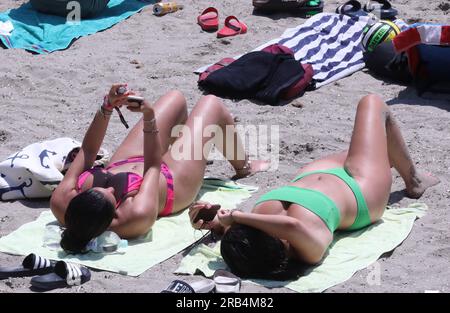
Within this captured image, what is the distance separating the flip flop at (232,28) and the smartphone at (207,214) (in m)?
3.54

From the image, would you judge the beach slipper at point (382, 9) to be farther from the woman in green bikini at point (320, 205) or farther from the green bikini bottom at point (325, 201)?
the green bikini bottom at point (325, 201)

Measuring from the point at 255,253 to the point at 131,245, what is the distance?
77 centimetres

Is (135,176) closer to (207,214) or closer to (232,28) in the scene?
(207,214)

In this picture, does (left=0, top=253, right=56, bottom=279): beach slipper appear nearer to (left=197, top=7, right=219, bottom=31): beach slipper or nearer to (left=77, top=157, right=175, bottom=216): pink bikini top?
(left=77, top=157, right=175, bottom=216): pink bikini top

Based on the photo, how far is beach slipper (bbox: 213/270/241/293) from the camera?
150 inches

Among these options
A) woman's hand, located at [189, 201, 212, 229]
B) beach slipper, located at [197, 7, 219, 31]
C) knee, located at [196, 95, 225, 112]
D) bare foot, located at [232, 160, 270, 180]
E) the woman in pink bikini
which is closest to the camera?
the woman in pink bikini

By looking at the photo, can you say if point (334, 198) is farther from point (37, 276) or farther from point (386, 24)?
point (386, 24)

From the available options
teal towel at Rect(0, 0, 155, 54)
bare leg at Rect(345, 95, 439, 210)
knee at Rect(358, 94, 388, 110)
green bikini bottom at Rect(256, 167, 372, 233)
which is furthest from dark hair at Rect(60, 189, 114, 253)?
teal towel at Rect(0, 0, 155, 54)

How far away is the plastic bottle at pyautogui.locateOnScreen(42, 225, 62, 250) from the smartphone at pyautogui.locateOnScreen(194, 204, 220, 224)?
0.71 meters

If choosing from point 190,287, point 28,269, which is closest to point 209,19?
point 28,269

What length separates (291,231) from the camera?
3832 mm

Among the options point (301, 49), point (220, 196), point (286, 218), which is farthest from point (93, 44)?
point (286, 218)

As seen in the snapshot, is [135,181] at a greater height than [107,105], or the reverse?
[107,105]

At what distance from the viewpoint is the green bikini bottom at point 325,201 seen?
4020mm
